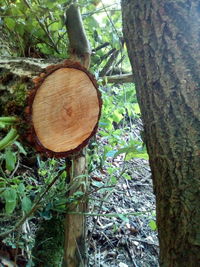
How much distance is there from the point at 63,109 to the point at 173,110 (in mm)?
455

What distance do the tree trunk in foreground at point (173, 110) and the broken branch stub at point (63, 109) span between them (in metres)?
0.31

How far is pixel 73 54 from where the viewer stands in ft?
4.96

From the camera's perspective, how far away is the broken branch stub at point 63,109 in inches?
42.1

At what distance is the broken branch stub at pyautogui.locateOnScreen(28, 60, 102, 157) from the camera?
42.1 inches

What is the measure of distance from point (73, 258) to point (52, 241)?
21 centimetres

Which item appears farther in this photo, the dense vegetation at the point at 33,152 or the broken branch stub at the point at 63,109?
the dense vegetation at the point at 33,152

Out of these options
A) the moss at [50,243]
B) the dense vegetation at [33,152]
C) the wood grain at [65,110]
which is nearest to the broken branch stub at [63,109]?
the wood grain at [65,110]

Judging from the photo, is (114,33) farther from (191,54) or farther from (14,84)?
(191,54)

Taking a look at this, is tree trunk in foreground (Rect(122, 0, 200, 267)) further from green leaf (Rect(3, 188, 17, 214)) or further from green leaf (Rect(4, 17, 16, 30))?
green leaf (Rect(4, 17, 16, 30))

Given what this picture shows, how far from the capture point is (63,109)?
1.13 meters

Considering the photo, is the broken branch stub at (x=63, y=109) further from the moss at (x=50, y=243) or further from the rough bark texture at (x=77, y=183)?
the moss at (x=50, y=243)

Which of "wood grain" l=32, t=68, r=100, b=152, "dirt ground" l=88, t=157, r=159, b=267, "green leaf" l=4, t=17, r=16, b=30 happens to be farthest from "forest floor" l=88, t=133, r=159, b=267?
"green leaf" l=4, t=17, r=16, b=30

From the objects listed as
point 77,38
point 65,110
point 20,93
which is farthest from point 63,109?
point 77,38

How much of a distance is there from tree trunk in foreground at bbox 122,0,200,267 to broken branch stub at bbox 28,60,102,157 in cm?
31
